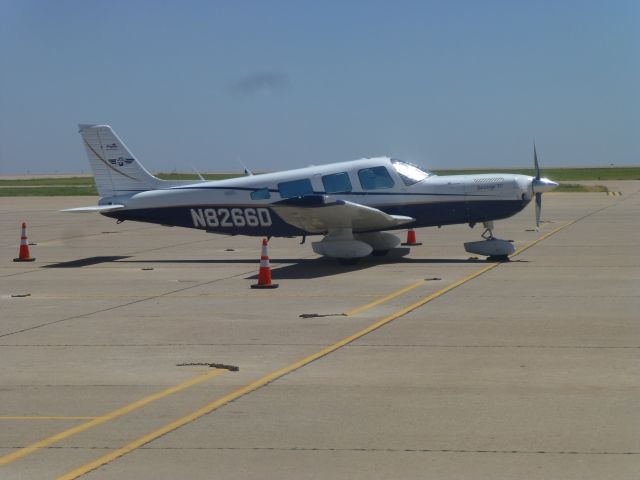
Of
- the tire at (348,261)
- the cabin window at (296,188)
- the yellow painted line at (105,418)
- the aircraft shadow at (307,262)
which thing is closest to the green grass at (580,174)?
the aircraft shadow at (307,262)

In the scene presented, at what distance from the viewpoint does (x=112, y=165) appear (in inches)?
904

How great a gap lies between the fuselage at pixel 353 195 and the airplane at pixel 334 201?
0.02 metres

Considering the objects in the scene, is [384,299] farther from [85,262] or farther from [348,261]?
[85,262]

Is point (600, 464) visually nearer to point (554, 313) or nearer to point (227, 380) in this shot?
point (227, 380)

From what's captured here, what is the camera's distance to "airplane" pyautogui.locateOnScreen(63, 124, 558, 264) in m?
20.4

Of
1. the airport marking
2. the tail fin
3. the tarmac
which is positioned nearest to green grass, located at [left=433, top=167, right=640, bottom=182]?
the tail fin

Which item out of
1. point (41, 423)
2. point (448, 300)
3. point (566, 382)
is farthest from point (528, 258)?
point (41, 423)

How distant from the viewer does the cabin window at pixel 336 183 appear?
69.9ft

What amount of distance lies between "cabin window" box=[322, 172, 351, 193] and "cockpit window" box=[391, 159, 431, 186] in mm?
968

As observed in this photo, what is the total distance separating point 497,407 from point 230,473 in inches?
97.1

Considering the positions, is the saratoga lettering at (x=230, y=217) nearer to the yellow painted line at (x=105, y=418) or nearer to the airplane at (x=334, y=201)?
the airplane at (x=334, y=201)

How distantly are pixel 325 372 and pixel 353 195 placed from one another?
38.1 ft

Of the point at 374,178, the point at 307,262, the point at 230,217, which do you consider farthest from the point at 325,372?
the point at 230,217

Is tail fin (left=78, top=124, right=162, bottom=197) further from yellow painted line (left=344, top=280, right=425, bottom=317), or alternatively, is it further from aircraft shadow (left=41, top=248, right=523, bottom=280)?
yellow painted line (left=344, top=280, right=425, bottom=317)
